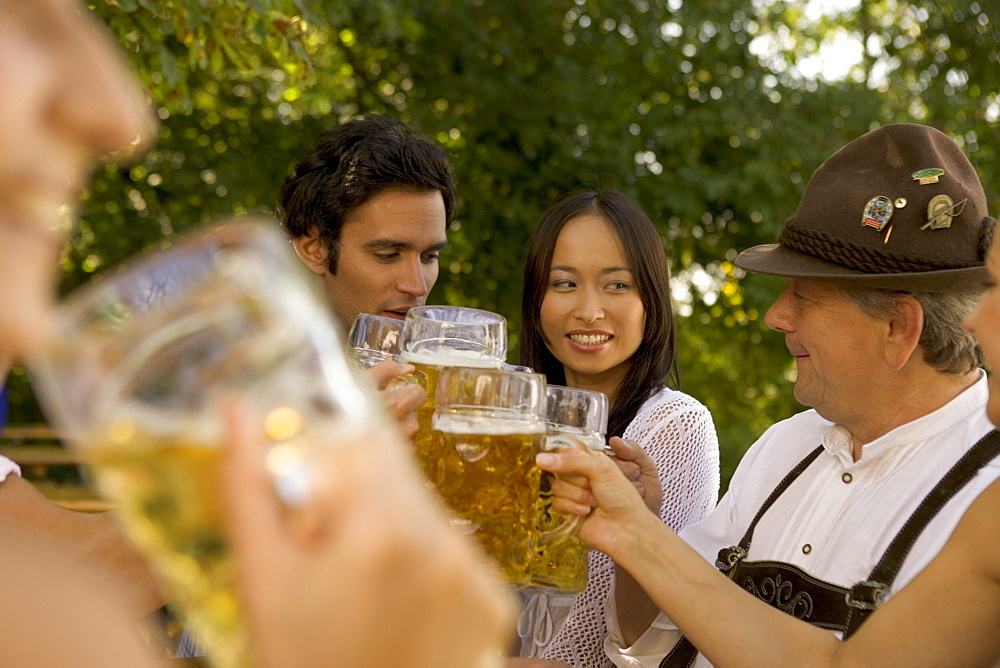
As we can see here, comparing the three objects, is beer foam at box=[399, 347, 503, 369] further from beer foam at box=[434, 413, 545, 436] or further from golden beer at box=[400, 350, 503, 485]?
beer foam at box=[434, 413, 545, 436]

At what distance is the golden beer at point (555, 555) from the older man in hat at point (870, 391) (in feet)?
1.10

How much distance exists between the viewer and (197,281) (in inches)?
19.3

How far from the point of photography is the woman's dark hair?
345cm

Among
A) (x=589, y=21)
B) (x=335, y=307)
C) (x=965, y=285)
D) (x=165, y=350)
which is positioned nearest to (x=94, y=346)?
(x=165, y=350)

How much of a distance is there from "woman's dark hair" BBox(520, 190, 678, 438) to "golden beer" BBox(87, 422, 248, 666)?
2.87m

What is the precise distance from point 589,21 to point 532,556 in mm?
7316

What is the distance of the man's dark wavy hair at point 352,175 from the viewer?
11.5ft

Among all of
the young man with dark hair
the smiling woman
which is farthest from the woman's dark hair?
the young man with dark hair

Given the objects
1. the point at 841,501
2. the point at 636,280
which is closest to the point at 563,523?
the point at 841,501

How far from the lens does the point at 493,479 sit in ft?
5.20

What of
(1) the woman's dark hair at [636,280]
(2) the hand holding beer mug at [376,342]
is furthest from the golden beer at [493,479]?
(1) the woman's dark hair at [636,280]

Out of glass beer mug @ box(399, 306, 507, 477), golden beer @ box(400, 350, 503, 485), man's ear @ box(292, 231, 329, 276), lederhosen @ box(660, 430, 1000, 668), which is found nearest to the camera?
golden beer @ box(400, 350, 503, 485)

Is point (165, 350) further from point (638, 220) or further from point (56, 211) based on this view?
point (638, 220)

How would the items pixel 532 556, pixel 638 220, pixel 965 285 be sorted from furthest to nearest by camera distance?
pixel 638 220 → pixel 965 285 → pixel 532 556
